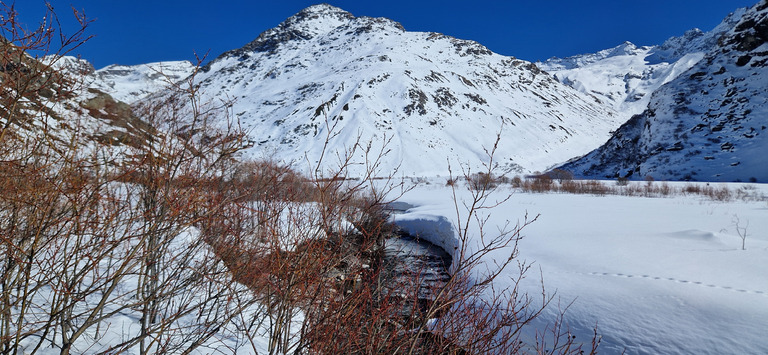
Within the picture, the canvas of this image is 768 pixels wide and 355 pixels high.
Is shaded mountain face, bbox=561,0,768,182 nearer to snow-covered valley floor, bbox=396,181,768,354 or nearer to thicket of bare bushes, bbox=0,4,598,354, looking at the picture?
snow-covered valley floor, bbox=396,181,768,354

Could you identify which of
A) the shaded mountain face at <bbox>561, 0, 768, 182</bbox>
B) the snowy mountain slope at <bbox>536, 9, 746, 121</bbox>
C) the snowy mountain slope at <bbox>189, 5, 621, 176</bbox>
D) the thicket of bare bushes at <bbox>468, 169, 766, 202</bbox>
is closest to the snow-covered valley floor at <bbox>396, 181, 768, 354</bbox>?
the thicket of bare bushes at <bbox>468, 169, 766, 202</bbox>

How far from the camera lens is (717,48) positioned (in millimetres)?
32000

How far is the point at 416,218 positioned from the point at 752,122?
29.9m

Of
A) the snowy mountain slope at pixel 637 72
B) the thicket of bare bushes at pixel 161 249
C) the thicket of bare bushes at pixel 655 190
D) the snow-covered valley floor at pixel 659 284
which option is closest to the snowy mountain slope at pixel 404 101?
the thicket of bare bushes at pixel 655 190

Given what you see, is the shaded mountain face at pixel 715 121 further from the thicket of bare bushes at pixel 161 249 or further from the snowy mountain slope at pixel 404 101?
the thicket of bare bushes at pixel 161 249

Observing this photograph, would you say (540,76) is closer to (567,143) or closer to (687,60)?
(567,143)

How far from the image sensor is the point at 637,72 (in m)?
123

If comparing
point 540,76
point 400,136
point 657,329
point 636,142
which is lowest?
point 657,329

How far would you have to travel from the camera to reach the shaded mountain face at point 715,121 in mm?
24219

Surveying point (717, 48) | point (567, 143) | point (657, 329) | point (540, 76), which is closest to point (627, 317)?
point (657, 329)

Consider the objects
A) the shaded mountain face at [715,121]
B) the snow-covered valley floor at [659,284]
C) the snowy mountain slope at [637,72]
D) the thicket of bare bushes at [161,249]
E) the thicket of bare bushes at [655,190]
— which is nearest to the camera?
the thicket of bare bushes at [161,249]

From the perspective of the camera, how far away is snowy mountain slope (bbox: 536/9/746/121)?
3952 inches

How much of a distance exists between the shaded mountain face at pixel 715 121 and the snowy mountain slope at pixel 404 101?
16510 mm

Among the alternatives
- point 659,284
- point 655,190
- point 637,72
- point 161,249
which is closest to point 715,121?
point 655,190
